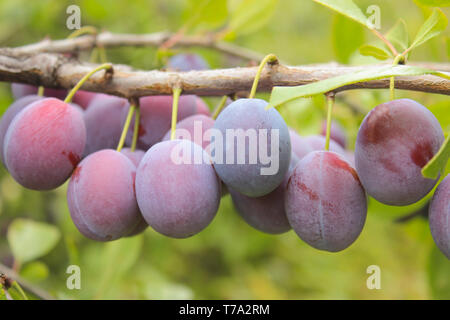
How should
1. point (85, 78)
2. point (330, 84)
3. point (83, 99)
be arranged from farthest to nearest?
1. point (83, 99)
2. point (85, 78)
3. point (330, 84)

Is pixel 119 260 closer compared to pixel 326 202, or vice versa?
pixel 326 202

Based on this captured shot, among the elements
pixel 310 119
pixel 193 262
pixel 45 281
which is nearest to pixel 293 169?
pixel 310 119

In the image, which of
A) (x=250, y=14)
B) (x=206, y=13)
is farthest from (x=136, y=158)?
(x=250, y=14)

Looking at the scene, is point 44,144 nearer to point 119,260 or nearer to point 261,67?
point 261,67

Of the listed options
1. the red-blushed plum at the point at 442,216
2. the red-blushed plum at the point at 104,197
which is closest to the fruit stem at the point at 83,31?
the red-blushed plum at the point at 104,197

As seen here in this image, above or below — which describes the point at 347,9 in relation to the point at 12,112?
above
